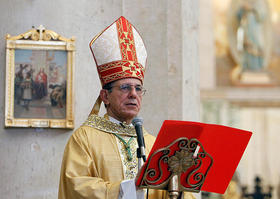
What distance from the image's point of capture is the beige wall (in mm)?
5555

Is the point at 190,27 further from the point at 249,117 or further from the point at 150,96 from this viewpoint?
the point at 249,117

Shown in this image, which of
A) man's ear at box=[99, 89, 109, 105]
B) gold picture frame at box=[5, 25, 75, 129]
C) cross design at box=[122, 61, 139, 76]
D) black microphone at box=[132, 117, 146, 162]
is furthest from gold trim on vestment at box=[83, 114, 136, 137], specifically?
gold picture frame at box=[5, 25, 75, 129]

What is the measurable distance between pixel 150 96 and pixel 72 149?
6.01 ft

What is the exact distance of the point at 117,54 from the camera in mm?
4555

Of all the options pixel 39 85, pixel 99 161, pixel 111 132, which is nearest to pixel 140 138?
pixel 99 161

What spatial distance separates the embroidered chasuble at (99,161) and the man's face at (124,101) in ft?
0.25

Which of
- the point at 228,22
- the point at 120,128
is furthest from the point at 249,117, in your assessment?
the point at 120,128

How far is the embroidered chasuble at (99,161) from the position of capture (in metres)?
4.03

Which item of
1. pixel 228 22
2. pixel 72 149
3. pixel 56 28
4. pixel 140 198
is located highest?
pixel 228 22

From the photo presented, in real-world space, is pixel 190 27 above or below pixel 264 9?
below

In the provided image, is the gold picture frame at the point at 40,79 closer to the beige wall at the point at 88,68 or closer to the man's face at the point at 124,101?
the beige wall at the point at 88,68

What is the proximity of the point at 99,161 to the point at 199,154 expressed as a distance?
645 millimetres

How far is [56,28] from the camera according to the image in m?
5.77

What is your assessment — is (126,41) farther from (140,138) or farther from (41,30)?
(41,30)
